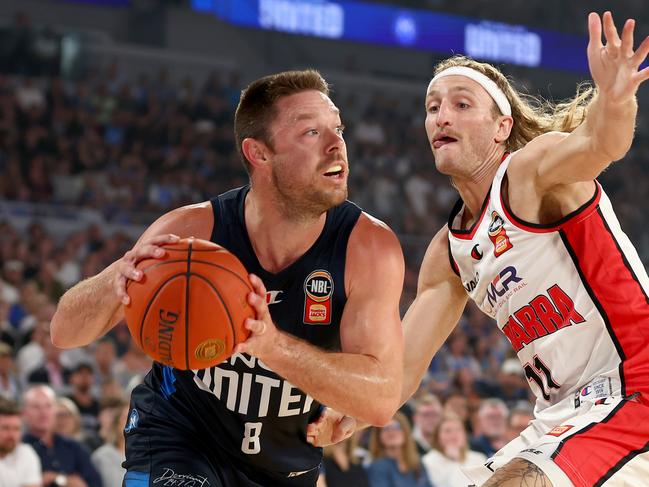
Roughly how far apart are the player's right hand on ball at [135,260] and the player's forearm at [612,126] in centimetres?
150

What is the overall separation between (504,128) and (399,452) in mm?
4350

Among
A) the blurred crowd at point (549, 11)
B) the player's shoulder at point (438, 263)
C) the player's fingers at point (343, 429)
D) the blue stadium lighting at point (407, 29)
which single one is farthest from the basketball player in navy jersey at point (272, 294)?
the blurred crowd at point (549, 11)

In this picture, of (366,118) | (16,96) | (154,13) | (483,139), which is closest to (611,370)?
(483,139)

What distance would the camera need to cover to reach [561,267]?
3.60 m

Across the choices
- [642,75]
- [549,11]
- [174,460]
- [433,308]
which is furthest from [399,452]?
[549,11]

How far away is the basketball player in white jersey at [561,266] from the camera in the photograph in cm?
325

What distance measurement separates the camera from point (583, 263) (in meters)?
3.55

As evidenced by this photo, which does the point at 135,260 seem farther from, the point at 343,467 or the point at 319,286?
the point at 343,467

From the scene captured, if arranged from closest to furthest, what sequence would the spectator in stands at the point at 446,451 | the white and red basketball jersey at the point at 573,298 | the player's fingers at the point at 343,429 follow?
the white and red basketball jersey at the point at 573,298 → the player's fingers at the point at 343,429 → the spectator in stands at the point at 446,451

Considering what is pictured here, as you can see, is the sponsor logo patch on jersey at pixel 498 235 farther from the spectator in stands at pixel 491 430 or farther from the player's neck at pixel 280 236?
the spectator in stands at pixel 491 430

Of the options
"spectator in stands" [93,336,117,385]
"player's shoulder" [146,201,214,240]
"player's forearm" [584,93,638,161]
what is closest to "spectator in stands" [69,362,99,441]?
"spectator in stands" [93,336,117,385]

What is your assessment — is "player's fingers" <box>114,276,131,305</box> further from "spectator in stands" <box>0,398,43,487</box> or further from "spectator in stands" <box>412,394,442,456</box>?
"spectator in stands" <box>412,394,442,456</box>

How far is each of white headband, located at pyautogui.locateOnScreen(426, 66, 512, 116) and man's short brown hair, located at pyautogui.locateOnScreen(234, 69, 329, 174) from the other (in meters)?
0.77

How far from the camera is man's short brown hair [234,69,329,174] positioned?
366cm
